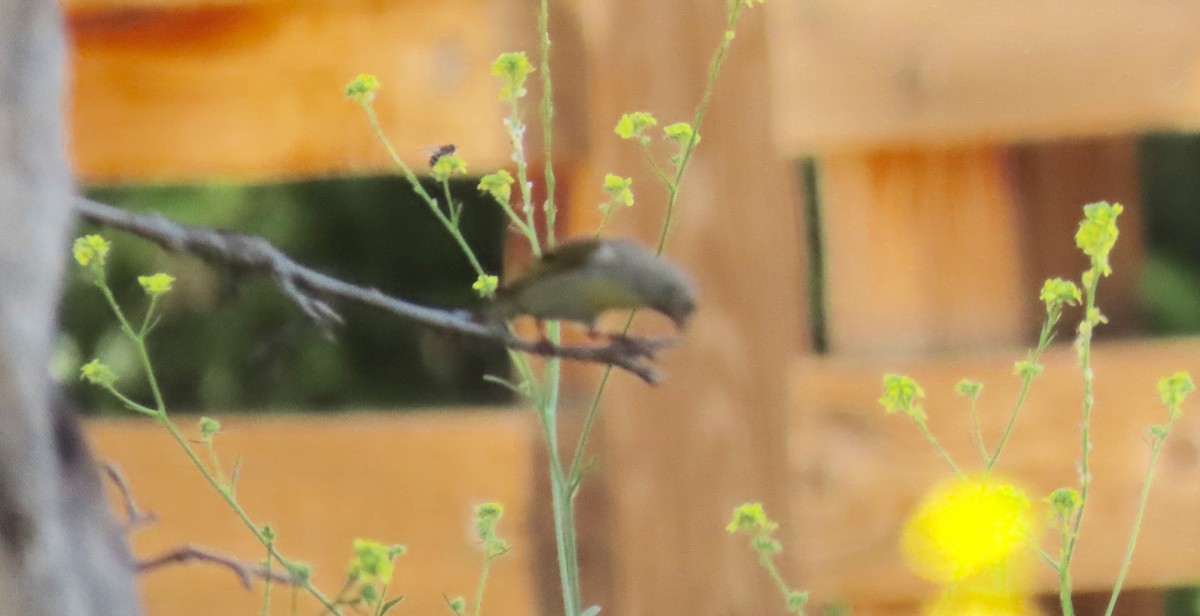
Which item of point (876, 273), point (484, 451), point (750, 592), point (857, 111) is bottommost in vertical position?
point (750, 592)

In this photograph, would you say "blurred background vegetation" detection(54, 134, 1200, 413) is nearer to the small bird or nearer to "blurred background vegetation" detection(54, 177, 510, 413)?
"blurred background vegetation" detection(54, 177, 510, 413)

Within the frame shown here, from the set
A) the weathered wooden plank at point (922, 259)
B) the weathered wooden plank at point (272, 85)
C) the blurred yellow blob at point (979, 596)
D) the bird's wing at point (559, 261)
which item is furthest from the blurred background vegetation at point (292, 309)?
the bird's wing at point (559, 261)

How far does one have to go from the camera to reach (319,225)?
1819 mm

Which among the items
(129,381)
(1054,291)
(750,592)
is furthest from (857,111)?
(129,381)

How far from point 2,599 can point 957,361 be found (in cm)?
66

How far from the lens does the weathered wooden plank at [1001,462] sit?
0.97 metres

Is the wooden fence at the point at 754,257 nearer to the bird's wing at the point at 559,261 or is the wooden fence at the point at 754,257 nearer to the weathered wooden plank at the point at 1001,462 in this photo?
the weathered wooden plank at the point at 1001,462

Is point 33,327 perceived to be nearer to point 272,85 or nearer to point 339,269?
point 272,85

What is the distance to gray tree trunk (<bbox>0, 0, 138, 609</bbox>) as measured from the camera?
49 cm

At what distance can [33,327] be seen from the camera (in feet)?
1.65

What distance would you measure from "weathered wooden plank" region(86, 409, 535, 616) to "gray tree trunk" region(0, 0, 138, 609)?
48cm

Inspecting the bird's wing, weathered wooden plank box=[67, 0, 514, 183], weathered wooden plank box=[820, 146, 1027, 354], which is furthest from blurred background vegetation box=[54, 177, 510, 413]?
the bird's wing

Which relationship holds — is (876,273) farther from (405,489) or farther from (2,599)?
(2,599)

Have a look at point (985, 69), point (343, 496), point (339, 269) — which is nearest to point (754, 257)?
point (985, 69)
